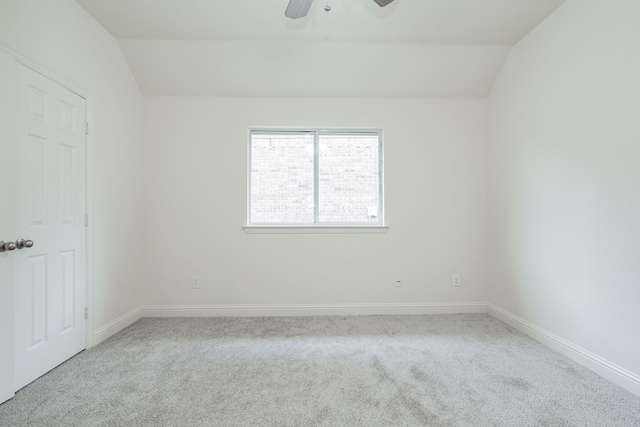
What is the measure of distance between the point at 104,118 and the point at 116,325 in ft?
6.39

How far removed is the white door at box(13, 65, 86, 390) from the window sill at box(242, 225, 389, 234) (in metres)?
1.47

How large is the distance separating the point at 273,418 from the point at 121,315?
209cm

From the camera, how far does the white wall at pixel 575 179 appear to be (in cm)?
178

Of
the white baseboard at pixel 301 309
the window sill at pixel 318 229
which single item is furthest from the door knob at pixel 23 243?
the window sill at pixel 318 229

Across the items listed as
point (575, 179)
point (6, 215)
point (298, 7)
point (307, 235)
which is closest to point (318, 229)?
point (307, 235)

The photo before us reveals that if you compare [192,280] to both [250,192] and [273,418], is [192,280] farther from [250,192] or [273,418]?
[273,418]

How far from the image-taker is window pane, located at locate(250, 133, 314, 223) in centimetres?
318

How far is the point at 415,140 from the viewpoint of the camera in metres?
3.14

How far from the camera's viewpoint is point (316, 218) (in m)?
3.20

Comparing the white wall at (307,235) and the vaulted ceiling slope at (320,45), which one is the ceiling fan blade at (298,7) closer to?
the vaulted ceiling slope at (320,45)

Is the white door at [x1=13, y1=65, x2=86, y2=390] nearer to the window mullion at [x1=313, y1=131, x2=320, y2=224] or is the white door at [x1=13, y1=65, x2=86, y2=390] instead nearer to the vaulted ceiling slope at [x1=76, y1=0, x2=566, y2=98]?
the vaulted ceiling slope at [x1=76, y1=0, x2=566, y2=98]

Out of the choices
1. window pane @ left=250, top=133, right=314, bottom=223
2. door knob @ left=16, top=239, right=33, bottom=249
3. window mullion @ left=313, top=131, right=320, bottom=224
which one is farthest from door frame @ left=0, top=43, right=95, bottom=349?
window mullion @ left=313, top=131, right=320, bottom=224

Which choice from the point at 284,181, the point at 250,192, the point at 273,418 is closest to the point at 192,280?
the point at 250,192

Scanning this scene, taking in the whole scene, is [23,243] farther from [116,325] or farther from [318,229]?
[318,229]
